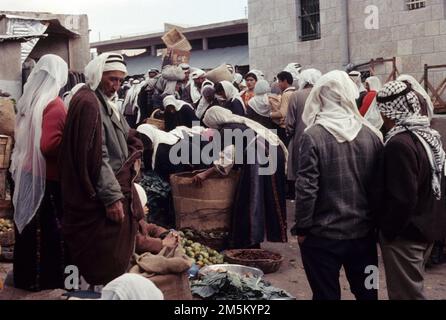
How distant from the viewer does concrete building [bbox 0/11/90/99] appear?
10.6 m

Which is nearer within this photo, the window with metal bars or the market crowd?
the market crowd

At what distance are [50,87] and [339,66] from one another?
11.0 meters

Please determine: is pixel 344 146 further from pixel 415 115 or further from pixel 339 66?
pixel 339 66

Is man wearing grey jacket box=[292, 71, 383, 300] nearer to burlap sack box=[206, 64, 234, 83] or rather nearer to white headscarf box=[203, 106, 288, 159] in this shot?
white headscarf box=[203, 106, 288, 159]

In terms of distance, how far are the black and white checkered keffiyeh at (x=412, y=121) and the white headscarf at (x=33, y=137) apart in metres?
2.25

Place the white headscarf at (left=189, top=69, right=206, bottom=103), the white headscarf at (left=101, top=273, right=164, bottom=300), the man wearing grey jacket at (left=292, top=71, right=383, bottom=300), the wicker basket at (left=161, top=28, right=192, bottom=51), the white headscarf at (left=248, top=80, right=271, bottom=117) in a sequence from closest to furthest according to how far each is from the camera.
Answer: the white headscarf at (left=101, top=273, right=164, bottom=300) < the man wearing grey jacket at (left=292, top=71, right=383, bottom=300) < the white headscarf at (left=248, top=80, right=271, bottom=117) < the white headscarf at (left=189, top=69, right=206, bottom=103) < the wicker basket at (left=161, top=28, right=192, bottom=51)

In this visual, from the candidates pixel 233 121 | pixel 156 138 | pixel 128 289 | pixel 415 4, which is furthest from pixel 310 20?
pixel 128 289

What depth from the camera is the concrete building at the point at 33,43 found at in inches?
418

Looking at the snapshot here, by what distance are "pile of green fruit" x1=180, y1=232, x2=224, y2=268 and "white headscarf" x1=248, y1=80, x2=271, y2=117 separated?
3.07 m

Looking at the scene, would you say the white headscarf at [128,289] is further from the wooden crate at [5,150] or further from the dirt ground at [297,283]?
the wooden crate at [5,150]

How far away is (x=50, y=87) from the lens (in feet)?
13.5

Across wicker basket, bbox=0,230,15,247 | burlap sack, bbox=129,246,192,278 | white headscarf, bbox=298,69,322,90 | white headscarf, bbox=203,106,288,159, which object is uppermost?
Result: white headscarf, bbox=298,69,322,90

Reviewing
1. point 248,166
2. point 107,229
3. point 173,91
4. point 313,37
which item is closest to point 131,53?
point 313,37
